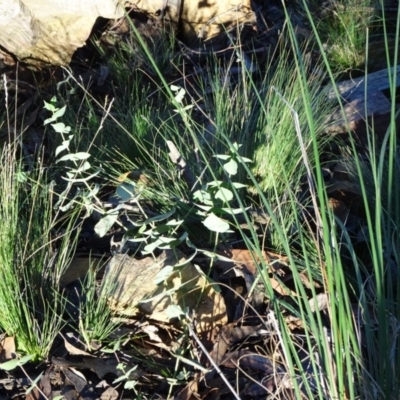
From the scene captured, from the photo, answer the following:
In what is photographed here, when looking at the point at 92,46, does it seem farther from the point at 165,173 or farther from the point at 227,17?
the point at 165,173

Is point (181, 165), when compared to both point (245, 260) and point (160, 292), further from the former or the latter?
point (160, 292)

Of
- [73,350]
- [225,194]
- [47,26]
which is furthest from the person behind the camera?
[47,26]

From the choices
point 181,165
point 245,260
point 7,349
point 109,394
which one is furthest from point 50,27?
point 109,394

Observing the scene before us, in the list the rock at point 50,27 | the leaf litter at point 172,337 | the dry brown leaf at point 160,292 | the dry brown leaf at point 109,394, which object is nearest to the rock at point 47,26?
the rock at point 50,27

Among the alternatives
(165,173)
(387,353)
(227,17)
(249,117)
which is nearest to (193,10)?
(227,17)

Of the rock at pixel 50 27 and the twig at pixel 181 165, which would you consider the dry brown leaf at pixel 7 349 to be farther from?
the rock at pixel 50 27

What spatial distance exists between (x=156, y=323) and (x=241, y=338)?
289 mm

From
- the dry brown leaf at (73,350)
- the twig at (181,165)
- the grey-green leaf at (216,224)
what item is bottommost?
the dry brown leaf at (73,350)

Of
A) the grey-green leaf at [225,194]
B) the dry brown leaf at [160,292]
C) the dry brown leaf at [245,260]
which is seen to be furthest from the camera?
the dry brown leaf at [245,260]

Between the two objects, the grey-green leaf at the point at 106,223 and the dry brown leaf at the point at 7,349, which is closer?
the dry brown leaf at the point at 7,349

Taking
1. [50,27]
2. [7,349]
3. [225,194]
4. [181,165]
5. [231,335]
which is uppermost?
[50,27]

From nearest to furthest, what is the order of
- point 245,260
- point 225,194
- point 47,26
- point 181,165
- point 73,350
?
1. point 225,194
2. point 73,350
3. point 245,260
4. point 181,165
5. point 47,26

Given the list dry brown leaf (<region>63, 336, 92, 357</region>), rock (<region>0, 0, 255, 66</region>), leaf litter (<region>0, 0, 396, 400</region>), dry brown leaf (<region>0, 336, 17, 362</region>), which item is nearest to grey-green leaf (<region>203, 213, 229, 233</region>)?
leaf litter (<region>0, 0, 396, 400</region>)

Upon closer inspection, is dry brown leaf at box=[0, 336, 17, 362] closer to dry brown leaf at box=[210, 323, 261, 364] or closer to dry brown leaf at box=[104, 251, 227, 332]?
dry brown leaf at box=[104, 251, 227, 332]
